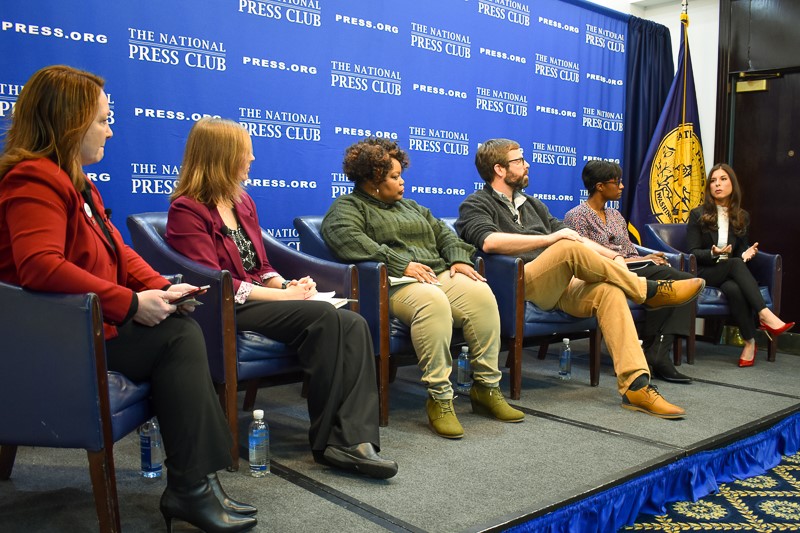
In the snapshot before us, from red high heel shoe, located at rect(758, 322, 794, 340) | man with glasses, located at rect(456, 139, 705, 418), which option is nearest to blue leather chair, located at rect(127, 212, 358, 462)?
man with glasses, located at rect(456, 139, 705, 418)

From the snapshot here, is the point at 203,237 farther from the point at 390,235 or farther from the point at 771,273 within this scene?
the point at 771,273

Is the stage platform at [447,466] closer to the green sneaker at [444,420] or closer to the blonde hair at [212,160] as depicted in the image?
the green sneaker at [444,420]

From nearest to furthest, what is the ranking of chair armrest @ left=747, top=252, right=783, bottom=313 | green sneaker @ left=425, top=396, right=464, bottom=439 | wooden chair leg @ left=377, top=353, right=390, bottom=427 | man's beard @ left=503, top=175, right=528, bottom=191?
green sneaker @ left=425, top=396, right=464, bottom=439
wooden chair leg @ left=377, top=353, right=390, bottom=427
man's beard @ left=503, top=175, right=528, bottom=191
chair armrest @ left=747, top=252, right=783, bottom=313

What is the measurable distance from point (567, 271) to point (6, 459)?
221 cm

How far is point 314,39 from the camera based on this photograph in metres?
3.61

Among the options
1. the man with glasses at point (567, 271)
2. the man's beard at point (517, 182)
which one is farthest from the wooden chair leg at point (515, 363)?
the man's beard at point (517, 182)

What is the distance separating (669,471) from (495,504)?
72 cm

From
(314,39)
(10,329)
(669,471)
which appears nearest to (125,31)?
(314,39)

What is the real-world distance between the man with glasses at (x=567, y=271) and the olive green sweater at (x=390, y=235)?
21 centimetres

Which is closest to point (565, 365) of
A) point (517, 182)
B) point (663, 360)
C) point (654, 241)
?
point (663, 360)

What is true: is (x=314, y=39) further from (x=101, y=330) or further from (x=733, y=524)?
(x=733, y=524)

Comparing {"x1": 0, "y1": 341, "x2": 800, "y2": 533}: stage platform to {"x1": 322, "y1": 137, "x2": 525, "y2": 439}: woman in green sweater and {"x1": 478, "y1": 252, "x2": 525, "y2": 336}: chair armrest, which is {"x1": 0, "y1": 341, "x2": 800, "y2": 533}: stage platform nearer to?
{"x1": 322, "y1": 137, "x2": 525, "y2": 439}: woman in green sweater

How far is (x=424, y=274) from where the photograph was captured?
2941 mm

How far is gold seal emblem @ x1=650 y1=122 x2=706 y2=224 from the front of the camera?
5207mm
